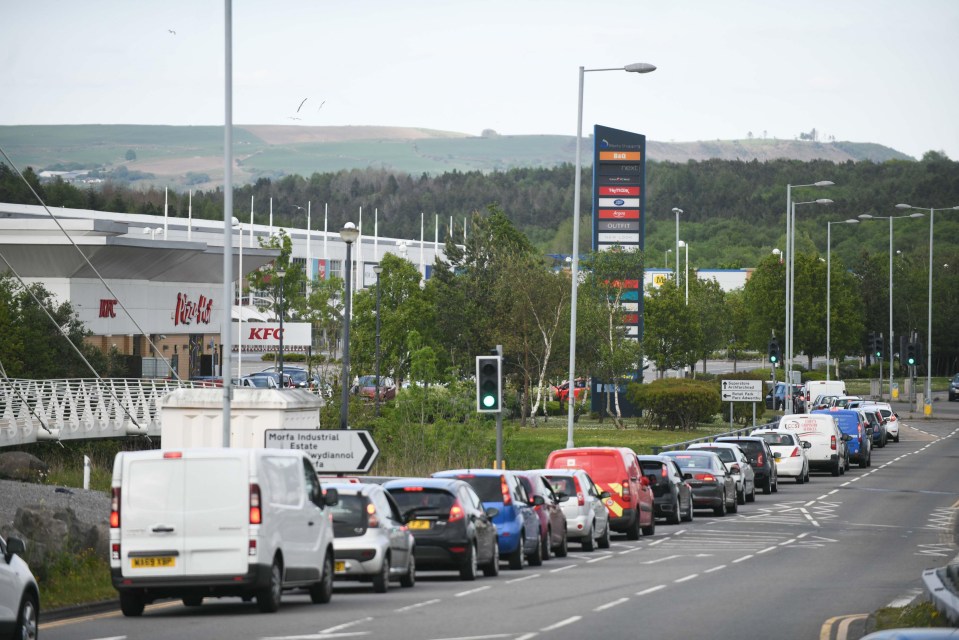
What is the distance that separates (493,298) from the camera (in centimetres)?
8831

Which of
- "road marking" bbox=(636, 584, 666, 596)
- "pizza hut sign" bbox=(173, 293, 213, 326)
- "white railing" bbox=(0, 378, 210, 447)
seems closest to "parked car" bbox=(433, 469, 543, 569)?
"road marking" bbox=(636, 584, 666, 596)

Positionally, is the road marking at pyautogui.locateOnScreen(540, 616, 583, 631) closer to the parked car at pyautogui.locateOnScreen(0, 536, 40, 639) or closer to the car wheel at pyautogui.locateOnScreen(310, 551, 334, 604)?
the car wheel at pyautogui.locateOnScreen(310, 551, 334, 604)

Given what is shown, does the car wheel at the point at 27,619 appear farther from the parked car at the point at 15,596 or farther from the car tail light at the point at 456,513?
the car tail light at the point at 456,513

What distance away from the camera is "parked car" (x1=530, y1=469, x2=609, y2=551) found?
29.2m

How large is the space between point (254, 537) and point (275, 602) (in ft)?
3.87

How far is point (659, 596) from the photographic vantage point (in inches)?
785

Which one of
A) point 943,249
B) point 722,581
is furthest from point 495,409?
point 943,249

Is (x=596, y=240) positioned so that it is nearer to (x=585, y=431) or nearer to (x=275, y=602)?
(x=585, y=431)

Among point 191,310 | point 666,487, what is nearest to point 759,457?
point 666,487

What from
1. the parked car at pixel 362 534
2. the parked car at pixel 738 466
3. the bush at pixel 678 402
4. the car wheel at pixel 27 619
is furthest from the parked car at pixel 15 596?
the bush at pixel 678 402

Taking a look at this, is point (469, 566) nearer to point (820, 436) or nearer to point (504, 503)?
point (504, 503)

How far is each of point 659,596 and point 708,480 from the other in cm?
1900

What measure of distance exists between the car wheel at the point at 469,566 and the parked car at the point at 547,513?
336 centimetres

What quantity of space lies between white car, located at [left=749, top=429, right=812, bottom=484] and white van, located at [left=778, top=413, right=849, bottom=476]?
1.97 metres
